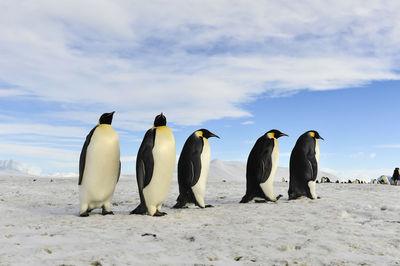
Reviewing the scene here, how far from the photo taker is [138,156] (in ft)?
23.8

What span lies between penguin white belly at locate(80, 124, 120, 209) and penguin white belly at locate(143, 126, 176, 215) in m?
0.77

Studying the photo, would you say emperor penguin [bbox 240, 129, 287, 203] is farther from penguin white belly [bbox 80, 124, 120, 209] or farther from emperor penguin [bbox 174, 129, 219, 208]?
penguin white belly [bbox 80, 124, 120, 209]

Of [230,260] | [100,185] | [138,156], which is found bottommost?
[230,260]

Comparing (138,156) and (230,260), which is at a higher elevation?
Answer: (138,156)

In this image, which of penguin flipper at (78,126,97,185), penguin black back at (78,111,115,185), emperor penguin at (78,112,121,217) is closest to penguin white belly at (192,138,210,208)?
emperor penguin at (78,112,121,217)

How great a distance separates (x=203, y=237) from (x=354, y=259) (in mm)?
1784

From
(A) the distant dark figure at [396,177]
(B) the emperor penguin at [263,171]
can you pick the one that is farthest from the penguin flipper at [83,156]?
(A) the distant dark figure at [396,177]

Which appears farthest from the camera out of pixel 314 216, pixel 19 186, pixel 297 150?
pixel 19 186

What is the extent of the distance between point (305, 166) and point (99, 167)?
4.99 m

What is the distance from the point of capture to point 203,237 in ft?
16.9

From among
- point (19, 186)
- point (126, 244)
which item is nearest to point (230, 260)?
point (126, 244)

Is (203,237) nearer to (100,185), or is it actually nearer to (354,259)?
(354,259)

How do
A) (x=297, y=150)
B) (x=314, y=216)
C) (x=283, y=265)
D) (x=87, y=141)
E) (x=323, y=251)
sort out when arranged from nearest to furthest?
(x=283, y=265) → (x=323, y=251) → (x=314, y=216) → (x=87, y=141) → (x=297, y=150)

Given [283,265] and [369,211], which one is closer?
[283,265]
